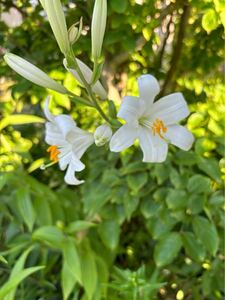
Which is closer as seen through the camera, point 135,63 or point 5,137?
point 5,137

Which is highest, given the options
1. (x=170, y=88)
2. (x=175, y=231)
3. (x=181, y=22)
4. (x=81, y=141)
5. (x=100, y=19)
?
(x=100, y=19)

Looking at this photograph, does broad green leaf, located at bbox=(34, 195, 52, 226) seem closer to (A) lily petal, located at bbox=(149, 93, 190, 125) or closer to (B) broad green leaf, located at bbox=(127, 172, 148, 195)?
(B) broad green leaf, located at bbox=(127, 172, 148, 195)

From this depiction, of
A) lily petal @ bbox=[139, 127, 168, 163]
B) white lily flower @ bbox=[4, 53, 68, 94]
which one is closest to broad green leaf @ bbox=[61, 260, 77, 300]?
lily petal @ bbox=[139, 127, 168, 163]

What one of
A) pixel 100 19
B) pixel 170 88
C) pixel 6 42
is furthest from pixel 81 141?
pixel 170 88

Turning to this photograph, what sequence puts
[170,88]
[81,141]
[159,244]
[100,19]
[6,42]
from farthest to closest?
[170,88]
[6,42]
[159,244]
[81,141]
[100,19]

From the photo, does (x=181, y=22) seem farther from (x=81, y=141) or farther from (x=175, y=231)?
(x=81, y=141)

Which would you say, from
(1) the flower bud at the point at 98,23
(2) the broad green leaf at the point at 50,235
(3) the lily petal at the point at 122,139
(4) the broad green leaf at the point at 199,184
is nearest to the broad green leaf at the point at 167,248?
(4) the broad green leaf at the point at 199,184

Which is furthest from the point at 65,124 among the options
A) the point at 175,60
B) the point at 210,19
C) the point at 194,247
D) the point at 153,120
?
the point at 175,60

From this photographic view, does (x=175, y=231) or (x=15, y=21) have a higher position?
(x=15, y=21)
